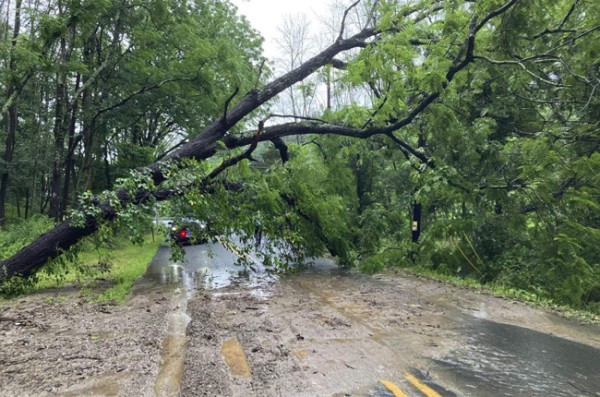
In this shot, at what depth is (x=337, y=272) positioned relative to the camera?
11.8 meters

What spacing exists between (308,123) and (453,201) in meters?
4.54

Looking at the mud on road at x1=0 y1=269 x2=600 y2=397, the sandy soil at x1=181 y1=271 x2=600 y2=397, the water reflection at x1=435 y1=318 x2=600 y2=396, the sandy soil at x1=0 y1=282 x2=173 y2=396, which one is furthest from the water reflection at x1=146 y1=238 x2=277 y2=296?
the water reflection at x1=435 y1=318 x2=600 y2=396

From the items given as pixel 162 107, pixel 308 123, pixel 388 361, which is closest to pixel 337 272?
pixel 308 123

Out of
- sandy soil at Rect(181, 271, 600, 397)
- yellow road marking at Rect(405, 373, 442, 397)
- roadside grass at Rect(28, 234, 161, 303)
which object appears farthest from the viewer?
roadside grass at Rect(28, 234, 161, 303)

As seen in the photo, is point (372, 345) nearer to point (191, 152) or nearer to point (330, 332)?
point (330, 332)

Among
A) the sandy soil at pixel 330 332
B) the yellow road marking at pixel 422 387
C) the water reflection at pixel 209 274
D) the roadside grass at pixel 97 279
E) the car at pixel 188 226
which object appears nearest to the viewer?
the yellow road marking at pixel 422 387

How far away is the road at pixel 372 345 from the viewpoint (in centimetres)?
408

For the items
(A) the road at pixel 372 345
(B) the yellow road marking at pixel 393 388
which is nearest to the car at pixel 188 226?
(A) the road at pixel 372 345

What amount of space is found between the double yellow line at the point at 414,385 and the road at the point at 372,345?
1 centimetres

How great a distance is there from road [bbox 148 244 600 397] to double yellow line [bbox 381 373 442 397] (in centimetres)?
1

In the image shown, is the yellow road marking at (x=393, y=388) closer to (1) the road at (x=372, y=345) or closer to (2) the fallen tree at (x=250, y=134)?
(1) the road at (x=372, y=345)

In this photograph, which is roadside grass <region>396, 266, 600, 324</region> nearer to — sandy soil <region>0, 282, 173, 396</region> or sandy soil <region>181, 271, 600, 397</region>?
sandy soil <region>181, 271, 600, 397</region>

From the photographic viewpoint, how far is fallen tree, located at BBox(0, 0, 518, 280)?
8719 mm

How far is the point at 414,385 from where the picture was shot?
405 cm
